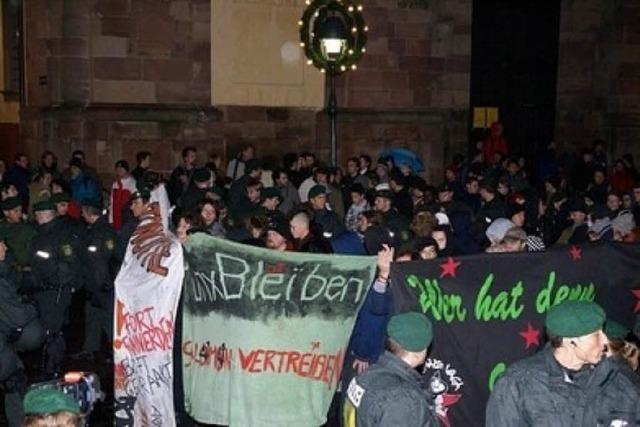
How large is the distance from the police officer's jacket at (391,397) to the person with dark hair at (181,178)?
11.0m

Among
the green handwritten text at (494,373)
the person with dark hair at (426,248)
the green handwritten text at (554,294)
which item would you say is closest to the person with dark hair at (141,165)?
the person with dark hair at (426,248)

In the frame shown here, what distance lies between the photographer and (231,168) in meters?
17.5

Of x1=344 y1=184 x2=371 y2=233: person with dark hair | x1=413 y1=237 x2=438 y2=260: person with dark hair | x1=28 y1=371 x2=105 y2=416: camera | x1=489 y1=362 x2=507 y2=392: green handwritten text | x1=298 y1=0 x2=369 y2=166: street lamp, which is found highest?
x1=298 y1=0 x2=369 y2=166: street lamp

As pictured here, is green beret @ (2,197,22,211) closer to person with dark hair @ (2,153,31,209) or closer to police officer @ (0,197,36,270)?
police officer @ (0,197,36,270)

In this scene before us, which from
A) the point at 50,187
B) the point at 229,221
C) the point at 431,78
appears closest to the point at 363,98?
the point at 431,78

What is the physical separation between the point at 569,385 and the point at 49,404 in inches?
91.9

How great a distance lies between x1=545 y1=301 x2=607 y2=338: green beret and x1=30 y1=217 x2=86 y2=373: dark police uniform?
6.04 meters

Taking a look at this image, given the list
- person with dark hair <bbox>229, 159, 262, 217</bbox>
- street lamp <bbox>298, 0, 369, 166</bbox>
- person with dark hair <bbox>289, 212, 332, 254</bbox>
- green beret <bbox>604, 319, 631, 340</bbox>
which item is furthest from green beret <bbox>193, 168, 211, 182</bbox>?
green beret <bbox>604, 319, 631, 340</bbox>

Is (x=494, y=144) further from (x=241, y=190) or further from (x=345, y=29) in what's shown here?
(x=241, y=190)

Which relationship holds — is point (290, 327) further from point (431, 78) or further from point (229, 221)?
point (431, 78)

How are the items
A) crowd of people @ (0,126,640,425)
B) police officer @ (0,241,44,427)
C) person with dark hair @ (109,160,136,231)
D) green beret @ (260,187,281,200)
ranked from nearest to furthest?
police officer @ (0,241,44,427)
crowd of people @ (0,126,640,425)
green beret @ (260,187,281,200)
person with dark hair @ (109,160,136,231)

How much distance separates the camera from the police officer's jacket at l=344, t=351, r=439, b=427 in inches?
179

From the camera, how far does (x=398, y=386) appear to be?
15.1 ft

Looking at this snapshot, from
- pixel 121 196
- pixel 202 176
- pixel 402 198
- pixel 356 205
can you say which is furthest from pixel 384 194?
pixel 121 196
